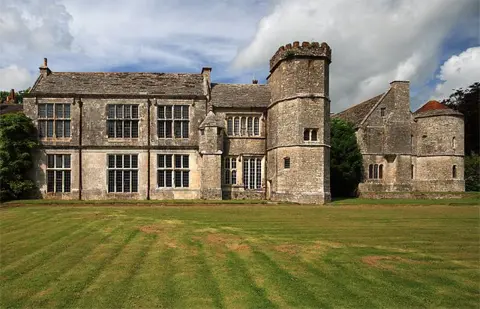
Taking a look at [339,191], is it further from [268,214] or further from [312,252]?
[312,252]

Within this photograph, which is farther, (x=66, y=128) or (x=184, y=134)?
(x=184, y=134)

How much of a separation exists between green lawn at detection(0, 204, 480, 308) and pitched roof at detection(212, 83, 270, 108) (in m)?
15.0

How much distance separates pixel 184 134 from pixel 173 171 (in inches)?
127

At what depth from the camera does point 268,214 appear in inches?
722

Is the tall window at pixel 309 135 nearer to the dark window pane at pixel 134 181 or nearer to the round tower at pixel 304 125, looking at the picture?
the round tower at pixel 304 125

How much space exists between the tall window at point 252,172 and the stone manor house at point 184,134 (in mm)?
86

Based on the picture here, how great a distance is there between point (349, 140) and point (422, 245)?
22.6 metres

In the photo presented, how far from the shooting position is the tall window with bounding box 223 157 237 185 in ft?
92.1

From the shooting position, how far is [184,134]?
92.1 ft

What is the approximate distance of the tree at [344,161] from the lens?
32219mm

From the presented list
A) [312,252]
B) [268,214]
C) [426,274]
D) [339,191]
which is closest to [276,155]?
[268,214]

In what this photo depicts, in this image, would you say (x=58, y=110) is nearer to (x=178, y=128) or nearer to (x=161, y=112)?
(x=161, y=112)

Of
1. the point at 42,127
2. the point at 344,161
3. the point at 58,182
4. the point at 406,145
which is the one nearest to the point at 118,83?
the point at 42,127

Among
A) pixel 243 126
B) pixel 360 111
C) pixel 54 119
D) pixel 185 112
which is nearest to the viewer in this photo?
pixel 54 119
